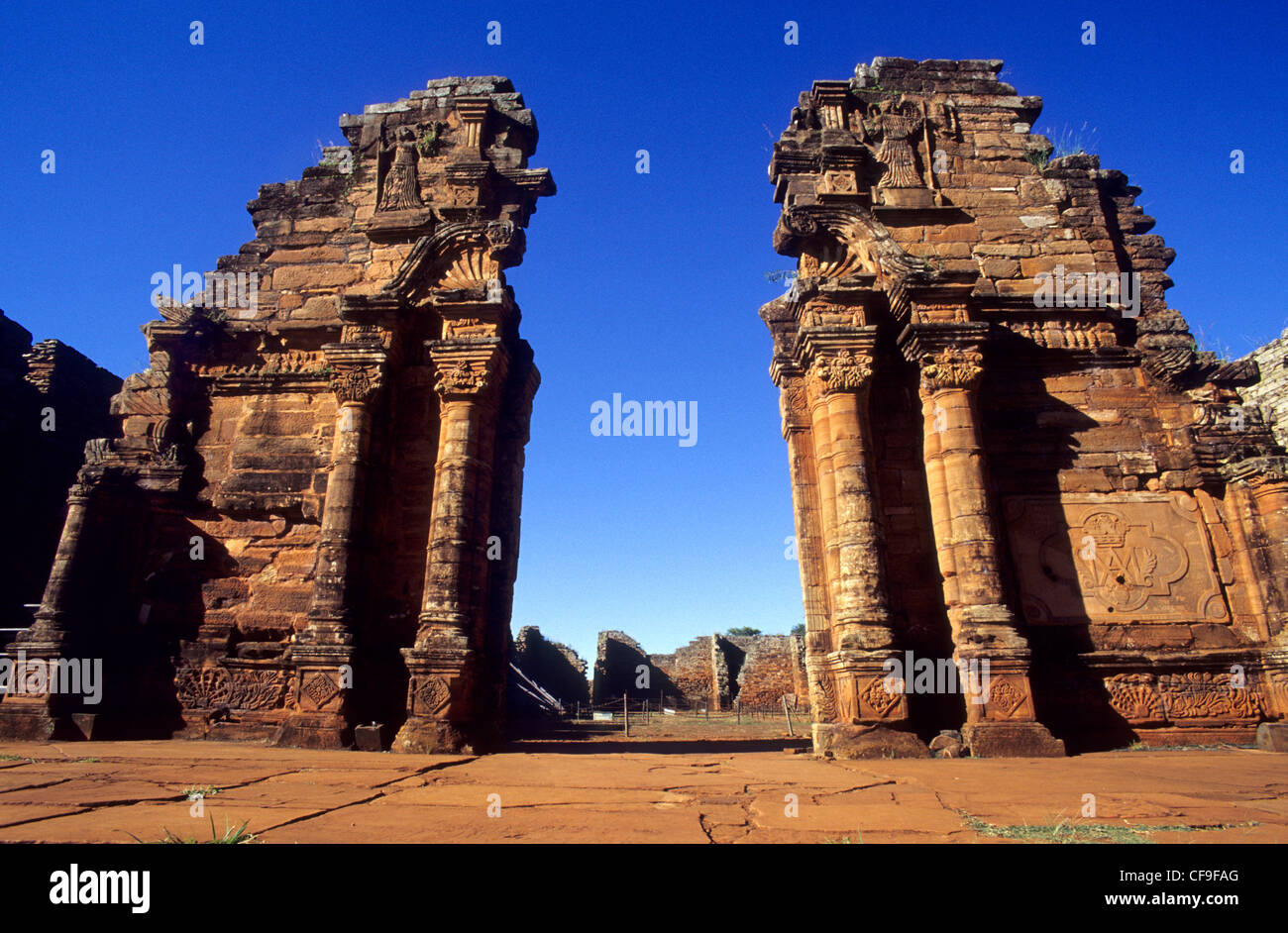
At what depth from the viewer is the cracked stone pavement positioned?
3.13 meters

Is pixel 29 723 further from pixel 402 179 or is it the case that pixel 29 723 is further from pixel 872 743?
A: pixel 872 743

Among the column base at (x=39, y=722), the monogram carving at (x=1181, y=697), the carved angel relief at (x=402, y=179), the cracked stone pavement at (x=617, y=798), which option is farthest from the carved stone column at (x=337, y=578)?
the monogram carving at (x=1181, y=697)

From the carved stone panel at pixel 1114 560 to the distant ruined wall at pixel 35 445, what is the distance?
19.2 meters

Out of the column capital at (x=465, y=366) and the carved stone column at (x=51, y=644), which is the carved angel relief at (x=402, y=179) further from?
the carved stone column at (x=51, y=644)

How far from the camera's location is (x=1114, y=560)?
8781 millimetres

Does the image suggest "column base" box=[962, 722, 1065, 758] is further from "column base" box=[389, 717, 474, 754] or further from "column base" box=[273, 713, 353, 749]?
"column base" box=[273, 713, 353, 749]

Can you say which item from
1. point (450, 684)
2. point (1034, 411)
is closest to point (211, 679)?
point (450, 684)

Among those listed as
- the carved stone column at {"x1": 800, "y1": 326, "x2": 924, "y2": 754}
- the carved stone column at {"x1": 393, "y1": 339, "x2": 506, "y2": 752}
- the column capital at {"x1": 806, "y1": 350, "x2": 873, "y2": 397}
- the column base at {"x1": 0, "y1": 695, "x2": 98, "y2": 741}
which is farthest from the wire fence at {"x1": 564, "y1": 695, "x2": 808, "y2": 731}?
the column base at {"x1": 0, "y1": 695, "x2": 98, "y2": 741}

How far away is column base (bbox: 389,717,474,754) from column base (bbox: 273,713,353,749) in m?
0.57

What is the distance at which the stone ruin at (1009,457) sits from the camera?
26.5ft

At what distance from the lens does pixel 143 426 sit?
10203 millimetres

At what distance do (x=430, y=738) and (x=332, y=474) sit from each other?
11.8 ft

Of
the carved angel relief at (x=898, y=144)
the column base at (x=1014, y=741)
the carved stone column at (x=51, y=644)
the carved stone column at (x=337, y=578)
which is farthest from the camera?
the carved angel relief at (x=898, y=144)

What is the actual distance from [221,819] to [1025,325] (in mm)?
10497
